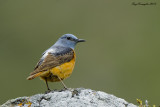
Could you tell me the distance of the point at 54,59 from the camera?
26.3 feet

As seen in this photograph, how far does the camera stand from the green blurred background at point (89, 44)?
13875mm

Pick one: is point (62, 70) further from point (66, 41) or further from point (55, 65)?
point (66, 41)

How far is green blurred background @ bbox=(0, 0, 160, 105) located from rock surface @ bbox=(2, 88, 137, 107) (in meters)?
6.01

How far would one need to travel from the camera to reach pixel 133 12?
18.6 metres

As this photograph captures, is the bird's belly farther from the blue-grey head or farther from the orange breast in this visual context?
the blue-grey head

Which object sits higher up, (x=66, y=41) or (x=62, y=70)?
(x=66, y=41)

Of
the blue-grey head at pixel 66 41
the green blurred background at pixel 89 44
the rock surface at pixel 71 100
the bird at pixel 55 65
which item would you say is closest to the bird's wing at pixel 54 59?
the bird at pixel 55 65

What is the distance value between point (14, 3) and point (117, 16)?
4.66 metres

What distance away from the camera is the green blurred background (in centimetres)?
1388

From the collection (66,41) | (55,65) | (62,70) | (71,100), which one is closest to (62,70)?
(62,70)

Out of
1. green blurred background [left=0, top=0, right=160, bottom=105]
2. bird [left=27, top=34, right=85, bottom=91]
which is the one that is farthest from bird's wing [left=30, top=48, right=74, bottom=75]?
green blurred background [left=0, top=0, right=160, bottom=105]

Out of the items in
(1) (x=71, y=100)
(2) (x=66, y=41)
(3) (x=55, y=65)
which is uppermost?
(2) (x=66, y=41)

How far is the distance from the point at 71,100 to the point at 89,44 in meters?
10.7

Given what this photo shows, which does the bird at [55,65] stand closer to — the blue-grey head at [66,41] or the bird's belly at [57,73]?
the bird's belly at [57,73]
